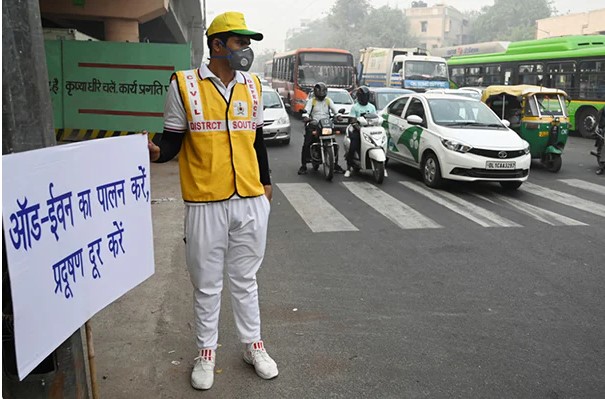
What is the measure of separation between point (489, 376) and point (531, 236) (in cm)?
394

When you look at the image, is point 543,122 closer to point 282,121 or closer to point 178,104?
point 282,121

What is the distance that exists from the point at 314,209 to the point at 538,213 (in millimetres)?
3266

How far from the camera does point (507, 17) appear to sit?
311 feet

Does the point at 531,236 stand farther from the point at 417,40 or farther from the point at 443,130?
the point at 417,40

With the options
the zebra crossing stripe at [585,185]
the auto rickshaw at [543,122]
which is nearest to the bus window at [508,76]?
the auto rickshaw at [543,122]

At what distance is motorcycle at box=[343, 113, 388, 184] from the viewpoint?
35.0 ft

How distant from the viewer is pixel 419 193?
9.95m

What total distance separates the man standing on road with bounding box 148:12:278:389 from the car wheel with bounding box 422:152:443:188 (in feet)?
23.5

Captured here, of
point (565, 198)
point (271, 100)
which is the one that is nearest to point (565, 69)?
point (271, 100)

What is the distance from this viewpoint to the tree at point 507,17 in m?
94.6

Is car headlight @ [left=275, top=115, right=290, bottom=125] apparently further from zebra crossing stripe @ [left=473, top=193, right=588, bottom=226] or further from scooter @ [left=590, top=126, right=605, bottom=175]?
scooter @ [left=590, top=126, right=605, bottom=175]

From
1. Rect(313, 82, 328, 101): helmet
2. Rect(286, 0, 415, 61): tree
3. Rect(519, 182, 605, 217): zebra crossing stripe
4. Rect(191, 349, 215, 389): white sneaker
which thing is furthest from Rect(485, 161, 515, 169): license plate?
Rect(286, 0, 415, 61): tree

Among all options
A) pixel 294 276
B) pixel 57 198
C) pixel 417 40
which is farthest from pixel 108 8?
pixel 417 40

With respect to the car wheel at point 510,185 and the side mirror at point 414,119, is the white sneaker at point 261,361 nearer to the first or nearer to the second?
the side mirror at point 414,119
